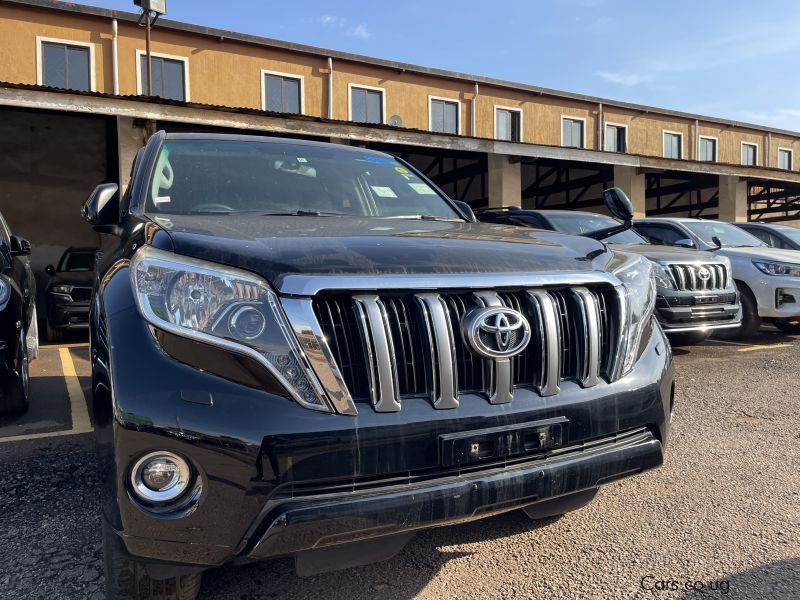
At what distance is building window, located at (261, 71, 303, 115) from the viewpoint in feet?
55.7

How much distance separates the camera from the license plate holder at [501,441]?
1617 mm

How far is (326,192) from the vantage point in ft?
9.55

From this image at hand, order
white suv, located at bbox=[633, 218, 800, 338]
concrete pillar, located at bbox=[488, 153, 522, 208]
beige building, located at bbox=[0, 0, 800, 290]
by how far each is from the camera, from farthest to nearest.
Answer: concrete pillar, located at bbox=[488, 153, 522, 208]
beige building, located at bbox=[0, 0, 800, 290]
white suv, located at bbox=[633, 218, 800, 338]

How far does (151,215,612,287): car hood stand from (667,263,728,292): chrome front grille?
158 inches

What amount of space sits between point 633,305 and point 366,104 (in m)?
17.7

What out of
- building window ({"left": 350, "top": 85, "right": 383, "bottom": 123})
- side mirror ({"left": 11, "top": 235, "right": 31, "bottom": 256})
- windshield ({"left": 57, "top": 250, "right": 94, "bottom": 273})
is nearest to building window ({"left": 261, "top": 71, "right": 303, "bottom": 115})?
building window ({"left": 350, "top": 85, "right": 383, "bottom": 123})

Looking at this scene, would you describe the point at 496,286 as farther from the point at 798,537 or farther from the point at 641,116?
the point at 641,116

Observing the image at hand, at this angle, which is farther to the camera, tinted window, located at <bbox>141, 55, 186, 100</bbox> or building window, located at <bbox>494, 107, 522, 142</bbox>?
building window, located at <bbox>494, 107, 522, 142</bbox>

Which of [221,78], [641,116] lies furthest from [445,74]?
[641,116]

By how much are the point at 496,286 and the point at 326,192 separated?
1.41m

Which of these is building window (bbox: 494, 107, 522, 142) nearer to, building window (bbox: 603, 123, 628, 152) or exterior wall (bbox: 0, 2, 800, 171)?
exterior wall (bbox: 0, 2, 800, 171)

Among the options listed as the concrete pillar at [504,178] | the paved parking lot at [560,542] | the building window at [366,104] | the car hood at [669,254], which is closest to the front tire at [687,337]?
the car hood at [669,254]

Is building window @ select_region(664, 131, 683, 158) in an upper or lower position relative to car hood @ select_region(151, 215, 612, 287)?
upper

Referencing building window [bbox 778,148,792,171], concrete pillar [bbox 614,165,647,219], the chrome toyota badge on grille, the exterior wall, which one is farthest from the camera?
building window [bbox 778,148,792,171]
